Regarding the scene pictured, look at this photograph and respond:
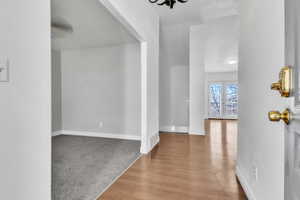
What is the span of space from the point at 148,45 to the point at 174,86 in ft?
8.61

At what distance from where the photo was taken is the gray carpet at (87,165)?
1.72 meters

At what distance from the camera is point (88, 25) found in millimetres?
3105

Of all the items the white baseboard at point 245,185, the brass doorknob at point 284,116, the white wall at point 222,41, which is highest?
the white wall at point 222,41

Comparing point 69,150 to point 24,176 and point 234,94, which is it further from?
point 234,94

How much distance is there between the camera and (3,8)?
689mm

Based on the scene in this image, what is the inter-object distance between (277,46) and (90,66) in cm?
424

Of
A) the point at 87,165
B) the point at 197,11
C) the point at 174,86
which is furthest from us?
the point at 174,86

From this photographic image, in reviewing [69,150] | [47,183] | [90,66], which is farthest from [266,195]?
[90,66]

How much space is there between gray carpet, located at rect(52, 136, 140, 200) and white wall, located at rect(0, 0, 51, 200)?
37.8 inches

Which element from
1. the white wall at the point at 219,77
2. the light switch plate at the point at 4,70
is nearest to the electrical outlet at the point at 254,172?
the light switch plate at the point at 4,70

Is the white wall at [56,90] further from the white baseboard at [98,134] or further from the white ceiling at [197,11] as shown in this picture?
the white ceiling at [197,11]

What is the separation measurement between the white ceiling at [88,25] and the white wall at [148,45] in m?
0.42

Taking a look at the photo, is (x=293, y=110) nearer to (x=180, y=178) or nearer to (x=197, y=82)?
(x=180, y=178)

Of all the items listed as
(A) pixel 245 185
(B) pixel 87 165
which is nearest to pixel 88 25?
(B) pixel 87 165
